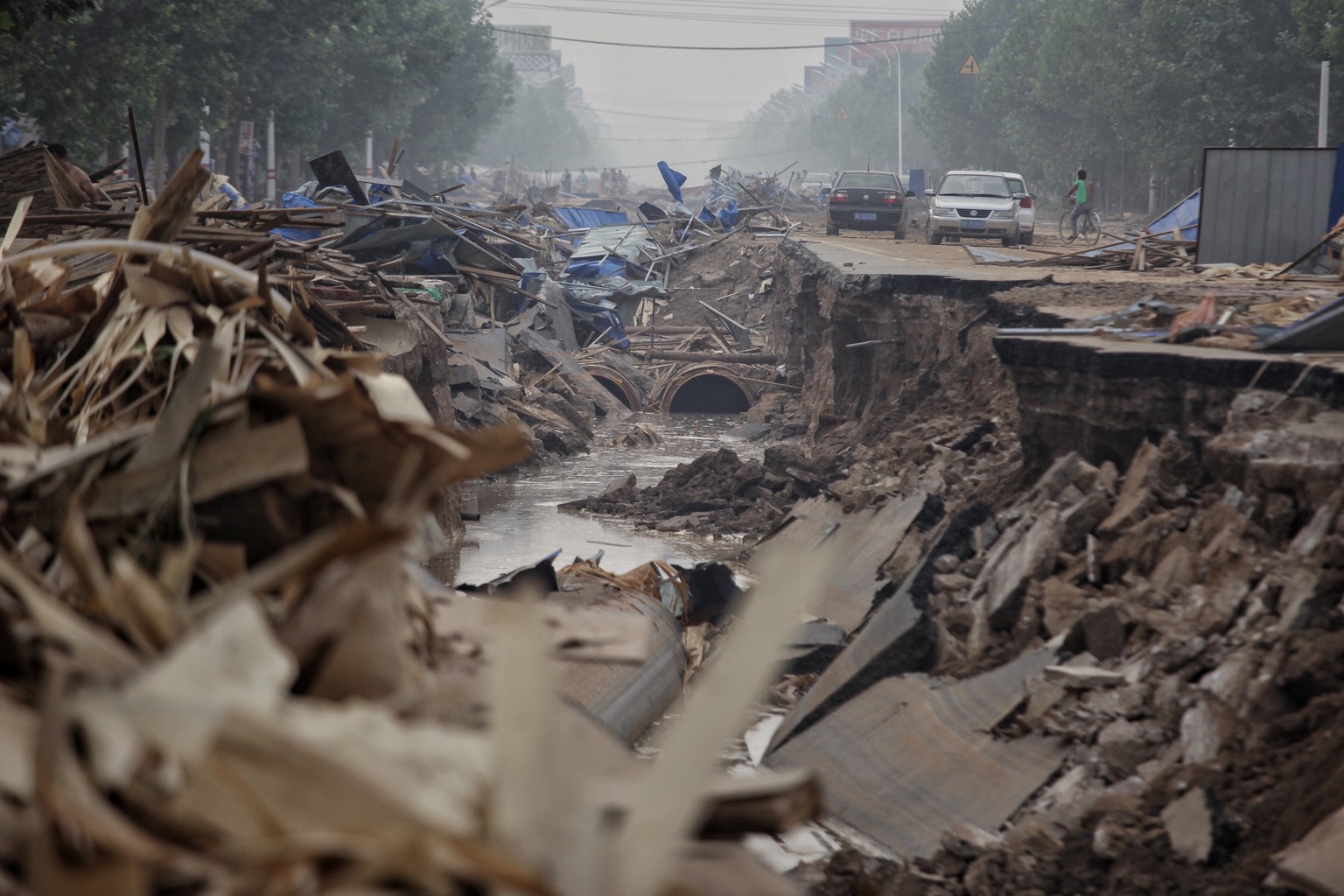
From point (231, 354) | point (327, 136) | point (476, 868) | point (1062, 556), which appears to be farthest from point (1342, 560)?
point (327, 136)

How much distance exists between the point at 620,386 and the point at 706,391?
181 cm

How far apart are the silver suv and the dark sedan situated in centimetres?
431

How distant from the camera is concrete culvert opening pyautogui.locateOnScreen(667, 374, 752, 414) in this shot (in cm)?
2508

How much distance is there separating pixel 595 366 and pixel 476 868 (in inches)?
914

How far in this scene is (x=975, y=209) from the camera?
2558cm

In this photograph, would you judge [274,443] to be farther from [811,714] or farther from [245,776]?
[811,714]

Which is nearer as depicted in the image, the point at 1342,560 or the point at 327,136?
the point at 1342,560

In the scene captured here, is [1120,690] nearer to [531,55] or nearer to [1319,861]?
[1319,861]

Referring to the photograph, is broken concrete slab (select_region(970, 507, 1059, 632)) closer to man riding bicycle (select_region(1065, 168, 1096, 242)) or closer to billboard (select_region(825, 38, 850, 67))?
man riding bicycle (select_region(1065, 168, 1096, 242))

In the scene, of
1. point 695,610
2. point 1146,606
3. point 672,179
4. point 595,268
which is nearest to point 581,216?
point 672,179

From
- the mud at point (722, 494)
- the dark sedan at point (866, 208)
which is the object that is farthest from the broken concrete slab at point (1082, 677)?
the dark sedan at point (866, 208)

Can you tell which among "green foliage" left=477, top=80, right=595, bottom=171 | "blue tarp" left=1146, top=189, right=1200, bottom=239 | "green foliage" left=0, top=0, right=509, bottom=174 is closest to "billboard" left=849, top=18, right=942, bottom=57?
"green foliage" left=477, top=80, right=595, bottom=171

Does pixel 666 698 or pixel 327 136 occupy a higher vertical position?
pixel 327 136

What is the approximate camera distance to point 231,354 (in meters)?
2.93
